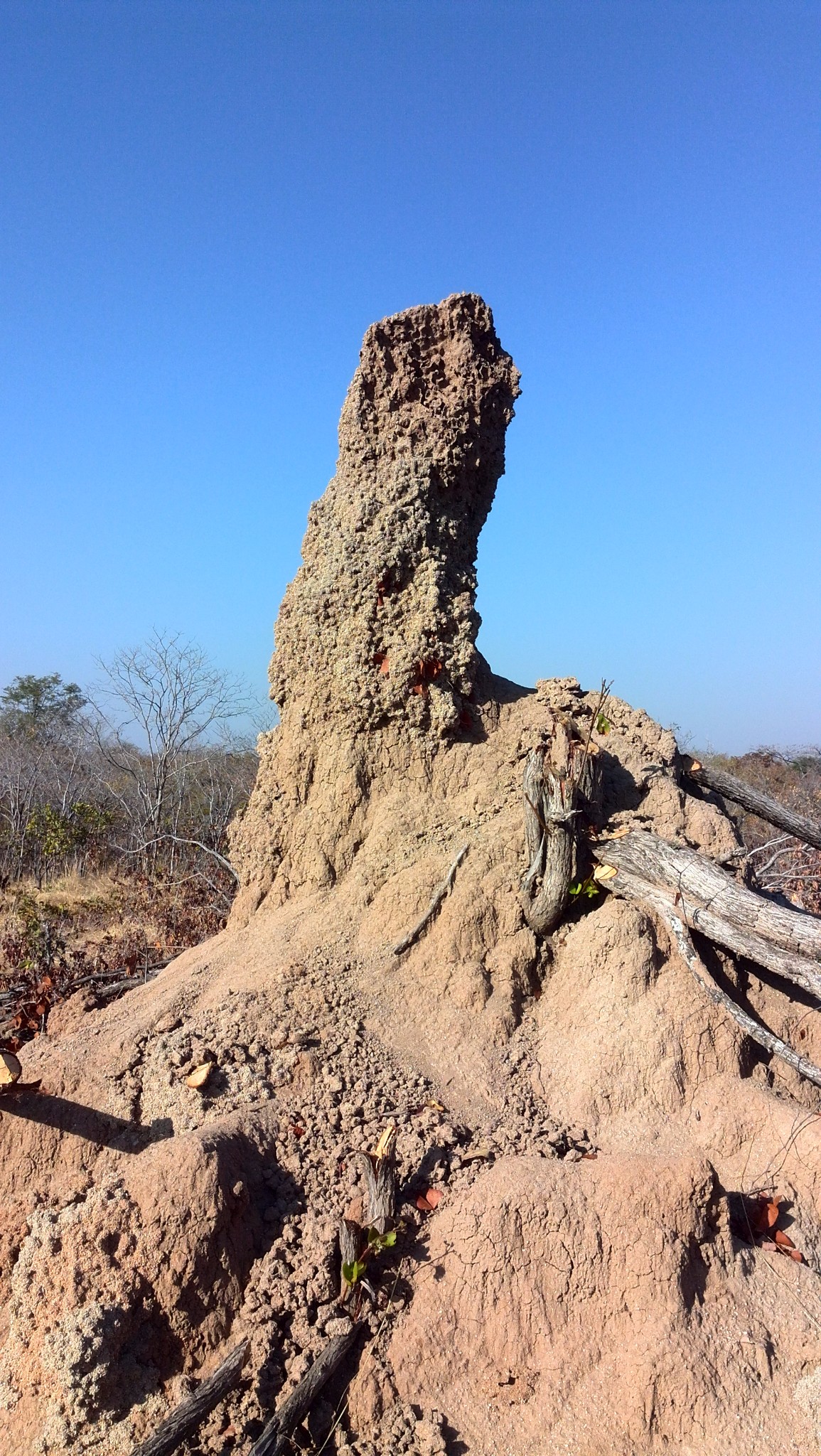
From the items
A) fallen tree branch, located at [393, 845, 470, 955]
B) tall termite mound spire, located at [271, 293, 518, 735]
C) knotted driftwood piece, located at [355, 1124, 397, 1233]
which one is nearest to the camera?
knotted driftwood piece, located at [355, 1124, 397, 1233]

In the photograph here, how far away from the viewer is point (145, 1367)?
2.90 metres

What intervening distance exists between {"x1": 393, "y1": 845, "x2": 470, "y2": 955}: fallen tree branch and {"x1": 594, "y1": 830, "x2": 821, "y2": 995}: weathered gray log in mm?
800

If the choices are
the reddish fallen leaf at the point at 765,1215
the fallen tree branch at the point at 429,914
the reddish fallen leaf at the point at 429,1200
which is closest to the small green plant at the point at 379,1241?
the reddish fallen leaf at the point at 429,1200

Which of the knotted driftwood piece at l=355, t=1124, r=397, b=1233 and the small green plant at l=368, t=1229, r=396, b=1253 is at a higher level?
the knotted driftwood piece at l=355, t=1124, r=397, b=1233

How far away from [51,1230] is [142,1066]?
94cm

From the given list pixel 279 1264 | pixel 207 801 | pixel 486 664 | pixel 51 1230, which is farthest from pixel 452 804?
pixel 207 801

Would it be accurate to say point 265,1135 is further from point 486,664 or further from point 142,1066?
point 486,664

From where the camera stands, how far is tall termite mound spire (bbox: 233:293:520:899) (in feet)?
15.8

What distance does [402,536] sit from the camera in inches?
189

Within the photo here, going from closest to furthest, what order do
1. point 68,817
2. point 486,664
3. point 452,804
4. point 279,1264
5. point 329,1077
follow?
point 279,1264
point 329,1077
point 452,804
point 486,664
point 68,817

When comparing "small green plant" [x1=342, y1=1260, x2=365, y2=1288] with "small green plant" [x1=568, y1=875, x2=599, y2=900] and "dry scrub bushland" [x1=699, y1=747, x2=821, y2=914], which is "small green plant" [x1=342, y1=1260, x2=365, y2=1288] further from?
"dry scrub bushland" [x1=699, y1=747, x2=821, y2=914]

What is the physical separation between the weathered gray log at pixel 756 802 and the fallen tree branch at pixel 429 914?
1838mm

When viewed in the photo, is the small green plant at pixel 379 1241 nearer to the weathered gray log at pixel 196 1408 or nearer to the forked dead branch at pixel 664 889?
the weathered gray log at pixel 196 1408

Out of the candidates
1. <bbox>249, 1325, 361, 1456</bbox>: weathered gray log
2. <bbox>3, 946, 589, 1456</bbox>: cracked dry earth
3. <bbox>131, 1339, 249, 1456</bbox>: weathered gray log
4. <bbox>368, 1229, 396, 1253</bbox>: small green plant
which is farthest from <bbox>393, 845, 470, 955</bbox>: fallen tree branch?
<bbox>131, 1339, 249, 1456</bbox>: weathered gray log
